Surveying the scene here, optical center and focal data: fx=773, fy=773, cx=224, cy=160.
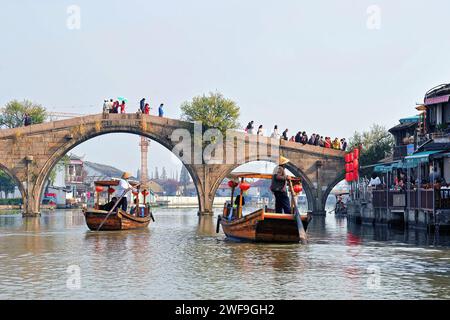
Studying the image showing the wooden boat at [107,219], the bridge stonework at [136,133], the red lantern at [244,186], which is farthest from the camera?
the bridge stonework at [136,133]

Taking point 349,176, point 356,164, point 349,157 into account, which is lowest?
point 349,176

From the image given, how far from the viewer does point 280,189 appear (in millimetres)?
26031

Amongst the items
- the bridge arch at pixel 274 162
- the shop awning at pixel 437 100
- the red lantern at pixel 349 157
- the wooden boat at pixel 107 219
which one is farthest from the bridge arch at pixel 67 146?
the shop awning at pixel 437 100

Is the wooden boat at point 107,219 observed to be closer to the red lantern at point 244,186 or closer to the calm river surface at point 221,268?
the calm river surface at point 221,268

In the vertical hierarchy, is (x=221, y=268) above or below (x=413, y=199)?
below

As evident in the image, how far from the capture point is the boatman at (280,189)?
85.1 ft

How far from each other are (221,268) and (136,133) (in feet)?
115

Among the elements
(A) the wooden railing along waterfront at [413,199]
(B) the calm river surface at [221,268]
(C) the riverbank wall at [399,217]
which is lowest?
(B) the calm river surface at [221,268]

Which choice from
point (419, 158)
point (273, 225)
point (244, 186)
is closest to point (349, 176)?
point (419, 158)

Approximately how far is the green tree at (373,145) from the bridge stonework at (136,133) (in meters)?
2.38

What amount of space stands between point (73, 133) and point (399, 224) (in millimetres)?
24498

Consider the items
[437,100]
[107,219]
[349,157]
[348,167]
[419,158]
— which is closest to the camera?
[419,158]

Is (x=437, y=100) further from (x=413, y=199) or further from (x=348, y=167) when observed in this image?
(x=348, y=167)
